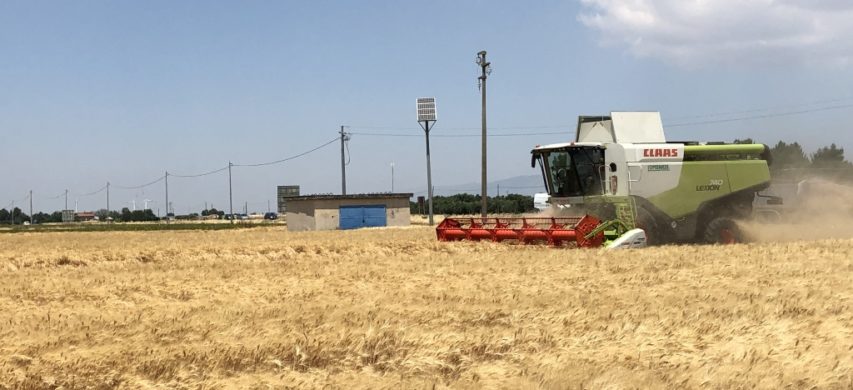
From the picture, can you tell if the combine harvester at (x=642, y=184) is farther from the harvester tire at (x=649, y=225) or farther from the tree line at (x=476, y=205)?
the tree line at (x=476, y=205)

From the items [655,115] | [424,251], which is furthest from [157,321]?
[655,115]

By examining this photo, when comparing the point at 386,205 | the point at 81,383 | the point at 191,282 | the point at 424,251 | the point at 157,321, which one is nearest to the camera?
the point at 81,383

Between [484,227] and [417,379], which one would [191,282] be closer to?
[417,379]

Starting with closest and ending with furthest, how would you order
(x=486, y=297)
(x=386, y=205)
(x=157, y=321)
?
(x=157, y=321)
(x=486, y=297)
(x=386, y=205)

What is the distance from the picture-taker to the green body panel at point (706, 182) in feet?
59.7

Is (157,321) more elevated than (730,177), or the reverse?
(730,177)

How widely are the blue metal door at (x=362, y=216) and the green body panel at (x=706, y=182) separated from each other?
3294cm

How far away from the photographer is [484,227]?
1900cm

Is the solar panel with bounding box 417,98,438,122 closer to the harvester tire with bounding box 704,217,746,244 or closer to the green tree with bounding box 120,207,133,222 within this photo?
the harvester tire with bounding box 704,217,746,244

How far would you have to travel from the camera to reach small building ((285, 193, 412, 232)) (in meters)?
49.3

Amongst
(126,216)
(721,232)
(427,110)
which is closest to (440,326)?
(721,232)

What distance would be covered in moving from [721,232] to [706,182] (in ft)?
4.35

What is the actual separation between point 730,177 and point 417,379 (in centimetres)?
1588

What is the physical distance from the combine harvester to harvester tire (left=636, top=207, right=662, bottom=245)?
25 mm
